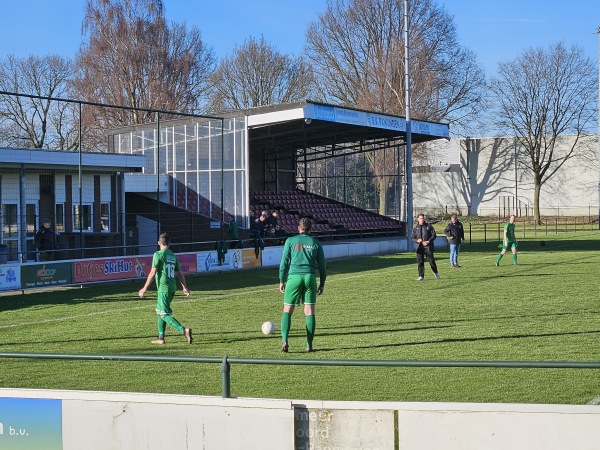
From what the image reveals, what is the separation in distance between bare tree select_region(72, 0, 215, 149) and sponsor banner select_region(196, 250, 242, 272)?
87.1 feet

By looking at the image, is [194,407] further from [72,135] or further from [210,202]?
[72,135]

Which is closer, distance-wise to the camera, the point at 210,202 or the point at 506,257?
the point at 506,257

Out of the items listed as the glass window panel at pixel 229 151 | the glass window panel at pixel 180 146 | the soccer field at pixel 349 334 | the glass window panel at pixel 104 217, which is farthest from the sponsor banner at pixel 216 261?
the glass window panel at pixel 180 146

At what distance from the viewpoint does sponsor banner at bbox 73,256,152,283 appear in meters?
23.6

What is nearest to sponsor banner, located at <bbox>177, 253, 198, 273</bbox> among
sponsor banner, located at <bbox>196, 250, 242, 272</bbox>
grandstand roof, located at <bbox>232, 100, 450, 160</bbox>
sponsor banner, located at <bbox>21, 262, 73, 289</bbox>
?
sponsor banner, located at <bbox>196, 250, 242, 272</bbox>

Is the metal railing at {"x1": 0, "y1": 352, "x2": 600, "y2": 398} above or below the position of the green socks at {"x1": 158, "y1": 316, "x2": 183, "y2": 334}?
above

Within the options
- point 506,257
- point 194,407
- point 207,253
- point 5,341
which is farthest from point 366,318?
point 506,257

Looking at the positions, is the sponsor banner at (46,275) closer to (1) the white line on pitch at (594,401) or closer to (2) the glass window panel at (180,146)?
(2) the glass window panel at (180,146)

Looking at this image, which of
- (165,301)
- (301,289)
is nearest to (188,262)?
(165,301)

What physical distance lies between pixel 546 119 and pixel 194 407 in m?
64.5

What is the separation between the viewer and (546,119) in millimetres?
67250

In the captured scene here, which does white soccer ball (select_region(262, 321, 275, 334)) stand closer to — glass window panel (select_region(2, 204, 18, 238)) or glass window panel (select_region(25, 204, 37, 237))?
glass window panel (select_region(2, 204, 18, 238))

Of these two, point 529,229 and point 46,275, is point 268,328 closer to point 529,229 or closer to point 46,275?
point 46,275

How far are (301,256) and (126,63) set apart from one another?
148 feet
